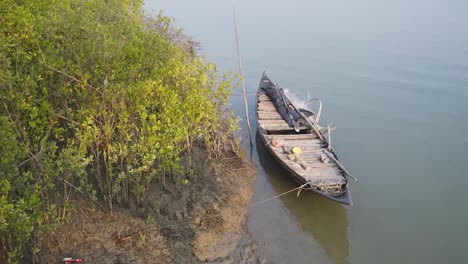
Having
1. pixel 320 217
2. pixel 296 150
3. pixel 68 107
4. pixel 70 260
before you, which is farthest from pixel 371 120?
pixel 70 260

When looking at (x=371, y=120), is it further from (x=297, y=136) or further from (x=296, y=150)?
(x=296, y=150)

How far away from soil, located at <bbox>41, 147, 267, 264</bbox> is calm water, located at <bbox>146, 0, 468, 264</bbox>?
625 mm

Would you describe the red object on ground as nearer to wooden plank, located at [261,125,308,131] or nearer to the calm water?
the calm water

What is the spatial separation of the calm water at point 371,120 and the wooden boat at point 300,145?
67cm

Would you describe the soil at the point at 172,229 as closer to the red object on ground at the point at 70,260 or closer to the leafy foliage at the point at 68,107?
the red object on ground at the point at 70,260

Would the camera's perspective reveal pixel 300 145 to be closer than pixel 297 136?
Yes

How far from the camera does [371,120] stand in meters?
13.9

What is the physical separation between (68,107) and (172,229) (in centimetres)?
307

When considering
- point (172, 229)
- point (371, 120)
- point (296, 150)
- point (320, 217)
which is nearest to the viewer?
point (172, 229)

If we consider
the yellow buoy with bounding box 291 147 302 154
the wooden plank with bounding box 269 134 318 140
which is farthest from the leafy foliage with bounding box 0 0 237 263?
the wooden plank with bounding box 269 134 318 140

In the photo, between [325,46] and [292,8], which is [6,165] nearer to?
[325,46]

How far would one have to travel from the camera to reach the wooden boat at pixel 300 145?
28.8 feet

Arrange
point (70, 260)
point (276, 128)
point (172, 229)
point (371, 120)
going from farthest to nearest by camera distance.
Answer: point (371, 120), point (276, 128), point (172, 229), point (70, 260)

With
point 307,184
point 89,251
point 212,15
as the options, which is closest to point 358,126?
point 307,184
